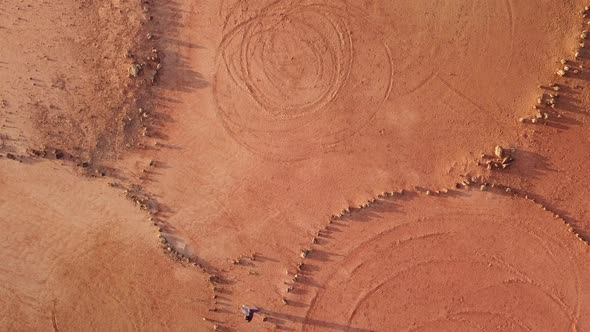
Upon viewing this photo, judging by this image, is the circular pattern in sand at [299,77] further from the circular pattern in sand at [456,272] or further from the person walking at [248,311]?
the person walking at [248,311]

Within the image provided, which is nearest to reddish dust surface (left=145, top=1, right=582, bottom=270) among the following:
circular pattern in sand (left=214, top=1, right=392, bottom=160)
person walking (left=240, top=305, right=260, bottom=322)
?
circular pattern in sand (left=214, top=1, right=392, bottom=160)

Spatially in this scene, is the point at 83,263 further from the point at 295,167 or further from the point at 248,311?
the point at 295,167

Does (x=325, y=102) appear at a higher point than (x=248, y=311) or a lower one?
higher

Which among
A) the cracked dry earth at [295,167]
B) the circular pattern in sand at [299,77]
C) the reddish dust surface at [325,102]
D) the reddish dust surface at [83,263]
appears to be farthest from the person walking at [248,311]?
the circular pattern in sand at [299,77]

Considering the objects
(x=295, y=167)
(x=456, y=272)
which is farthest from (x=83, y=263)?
(x=456, y=272)

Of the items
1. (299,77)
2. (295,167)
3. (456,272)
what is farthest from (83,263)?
(456,272)

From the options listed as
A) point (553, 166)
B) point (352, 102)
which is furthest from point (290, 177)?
point (553, 166)

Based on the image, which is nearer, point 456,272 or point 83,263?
point 456,272

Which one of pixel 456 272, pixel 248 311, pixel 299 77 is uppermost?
pixel 299 77
